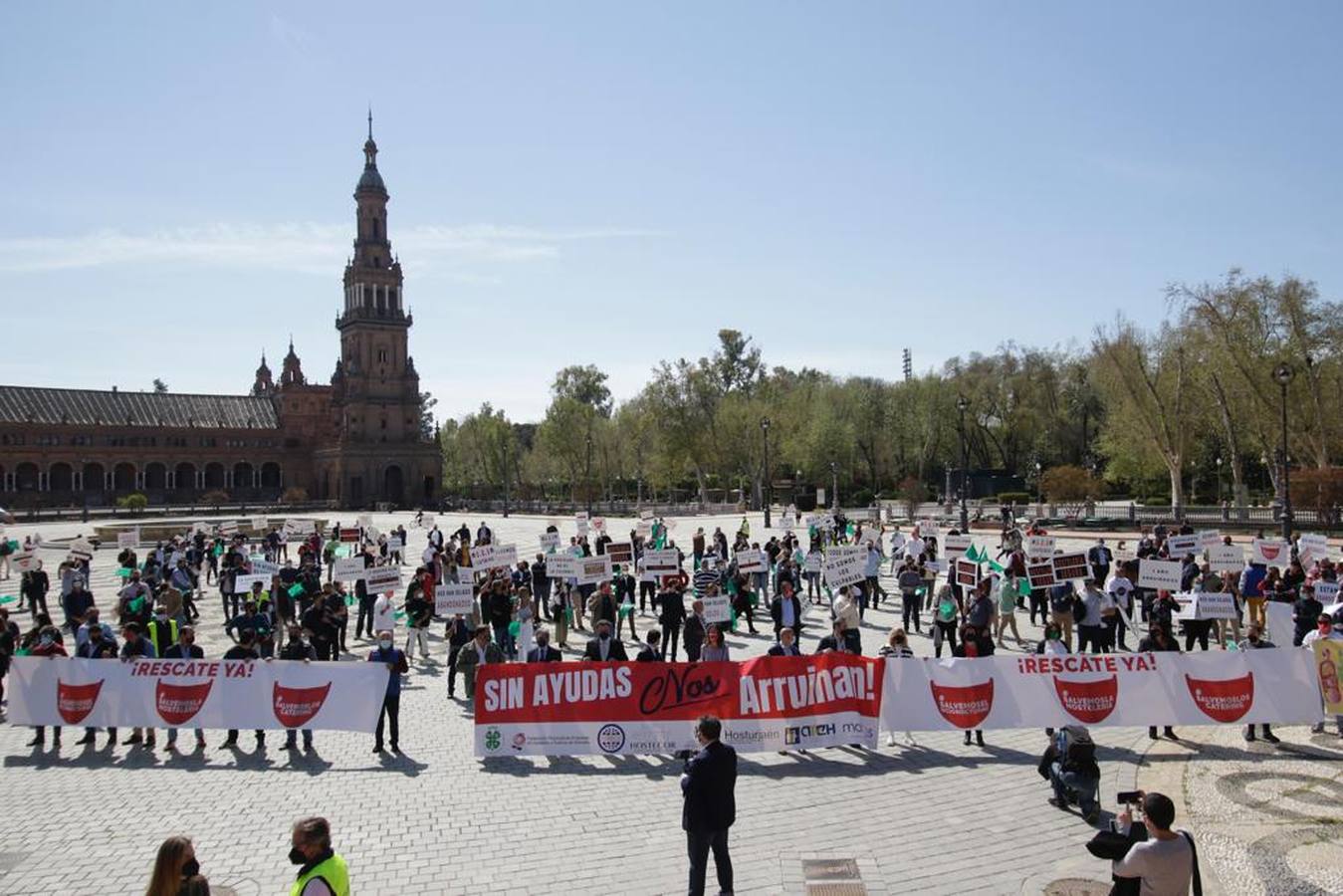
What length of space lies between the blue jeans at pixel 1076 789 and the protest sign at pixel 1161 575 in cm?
909

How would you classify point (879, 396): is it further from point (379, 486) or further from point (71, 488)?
point (71, 488)

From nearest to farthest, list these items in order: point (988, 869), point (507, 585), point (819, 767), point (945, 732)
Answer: point (988, 869) → point (819, 767) → point (945, 732) → point (507, 585)

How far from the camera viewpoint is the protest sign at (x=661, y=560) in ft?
74.5

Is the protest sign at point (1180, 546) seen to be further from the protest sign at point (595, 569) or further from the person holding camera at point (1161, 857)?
the person holding camera at point (1161, 857)

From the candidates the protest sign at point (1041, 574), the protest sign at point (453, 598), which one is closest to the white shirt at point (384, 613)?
the protest sign at point (453, 598)

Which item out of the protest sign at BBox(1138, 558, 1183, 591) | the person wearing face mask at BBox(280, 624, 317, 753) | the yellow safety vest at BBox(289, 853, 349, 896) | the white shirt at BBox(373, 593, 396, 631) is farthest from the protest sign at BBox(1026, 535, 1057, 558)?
the yellow safety vest at BBox(289, 853, 349, 896)

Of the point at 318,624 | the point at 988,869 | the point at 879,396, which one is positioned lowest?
the point at 988,869

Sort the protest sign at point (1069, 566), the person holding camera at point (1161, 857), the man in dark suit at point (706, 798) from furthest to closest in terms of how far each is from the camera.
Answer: the protest sign at point (1069, 566), the man in dark suit at point (706, 798), the person holding camera at point (1161, 857)

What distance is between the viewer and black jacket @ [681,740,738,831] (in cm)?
812

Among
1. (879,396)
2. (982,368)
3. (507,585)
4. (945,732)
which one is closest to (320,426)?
(879,396)

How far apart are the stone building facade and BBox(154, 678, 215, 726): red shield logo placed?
309ft

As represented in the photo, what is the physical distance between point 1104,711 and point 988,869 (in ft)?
15.2

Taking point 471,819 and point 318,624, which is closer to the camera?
point 471,819

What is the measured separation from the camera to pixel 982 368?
312 feet
